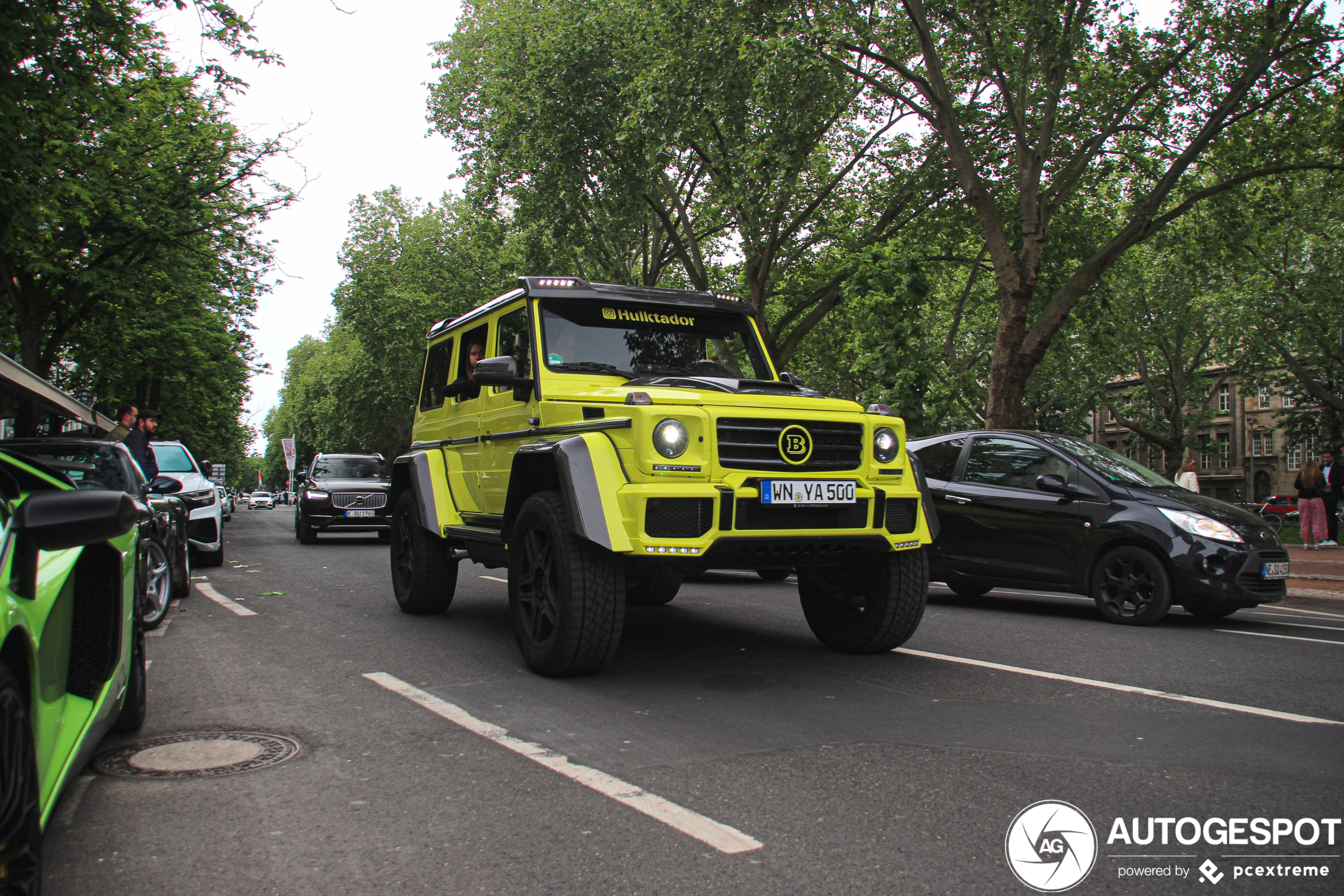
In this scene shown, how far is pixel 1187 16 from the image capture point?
18109 mm

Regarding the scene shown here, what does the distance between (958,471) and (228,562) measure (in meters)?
10.4

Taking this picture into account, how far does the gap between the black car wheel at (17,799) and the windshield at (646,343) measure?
14.3ft

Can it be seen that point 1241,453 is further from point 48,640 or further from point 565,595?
point 48,640

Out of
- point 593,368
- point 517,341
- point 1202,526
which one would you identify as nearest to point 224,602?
point 517,341

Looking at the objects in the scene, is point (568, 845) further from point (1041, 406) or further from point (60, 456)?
point (1041, 406)

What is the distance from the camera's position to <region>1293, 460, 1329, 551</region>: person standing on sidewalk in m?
18.9

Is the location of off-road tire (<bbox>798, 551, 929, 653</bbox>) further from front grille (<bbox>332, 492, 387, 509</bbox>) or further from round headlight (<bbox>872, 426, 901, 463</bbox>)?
front grille (<bbox>332, 492, 387, 509</bbox>)

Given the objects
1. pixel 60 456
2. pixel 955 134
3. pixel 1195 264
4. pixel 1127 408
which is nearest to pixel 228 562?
pixel 60 456

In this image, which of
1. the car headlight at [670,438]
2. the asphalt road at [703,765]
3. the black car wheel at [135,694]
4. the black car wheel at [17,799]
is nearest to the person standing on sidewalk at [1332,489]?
the asphalt road at [703,765]

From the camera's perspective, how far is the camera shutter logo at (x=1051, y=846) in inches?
121

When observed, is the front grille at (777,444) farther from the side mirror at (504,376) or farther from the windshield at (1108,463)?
→ the windshield at (1108,463)

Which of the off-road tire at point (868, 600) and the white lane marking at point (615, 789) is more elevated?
the off-road tire at point (868, 600)

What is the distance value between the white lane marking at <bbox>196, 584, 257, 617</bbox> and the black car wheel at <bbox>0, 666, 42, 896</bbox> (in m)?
6.70

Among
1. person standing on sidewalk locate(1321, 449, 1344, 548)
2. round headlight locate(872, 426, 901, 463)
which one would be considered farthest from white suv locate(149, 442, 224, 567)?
person standing on sidewalk locate(1321, 449, 1344, 548)
